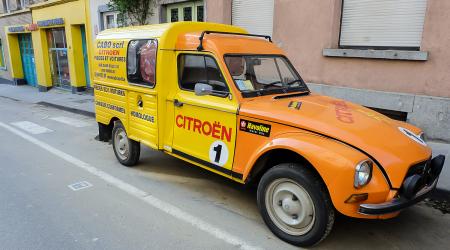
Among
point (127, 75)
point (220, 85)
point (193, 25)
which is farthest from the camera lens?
point (127, 75)

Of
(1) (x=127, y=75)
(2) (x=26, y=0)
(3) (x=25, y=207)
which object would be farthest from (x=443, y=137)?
(2) (x=26, y=0)

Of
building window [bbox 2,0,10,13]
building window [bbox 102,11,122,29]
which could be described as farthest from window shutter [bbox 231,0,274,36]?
building window [bbox 2,0,10,13]

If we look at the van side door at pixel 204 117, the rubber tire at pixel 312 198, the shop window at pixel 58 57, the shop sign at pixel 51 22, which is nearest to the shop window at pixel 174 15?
the shop sign at pixel 51 22

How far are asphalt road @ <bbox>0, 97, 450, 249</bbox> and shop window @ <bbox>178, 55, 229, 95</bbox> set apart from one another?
1443mm

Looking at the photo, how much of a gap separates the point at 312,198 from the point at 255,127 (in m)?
0.96

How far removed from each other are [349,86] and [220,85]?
13.6ft

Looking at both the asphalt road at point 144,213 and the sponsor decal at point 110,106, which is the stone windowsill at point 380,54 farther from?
the sponsor decal at point 110,106

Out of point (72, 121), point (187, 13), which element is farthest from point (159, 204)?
point (187, 13)

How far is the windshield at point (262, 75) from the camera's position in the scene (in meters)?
4.27

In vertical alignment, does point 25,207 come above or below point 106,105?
below

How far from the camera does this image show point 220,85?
428 cm

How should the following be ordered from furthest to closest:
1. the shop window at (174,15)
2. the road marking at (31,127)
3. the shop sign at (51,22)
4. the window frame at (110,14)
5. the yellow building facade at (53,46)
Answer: the shop sign at (51,22), the yellow building facade at (53,46), the window frame at (110,14), the shop window at (174,15), the road marking at (31,127)

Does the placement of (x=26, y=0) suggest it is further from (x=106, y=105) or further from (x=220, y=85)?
(x=220, y=85)

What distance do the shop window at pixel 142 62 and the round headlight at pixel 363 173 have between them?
2.94 meters
